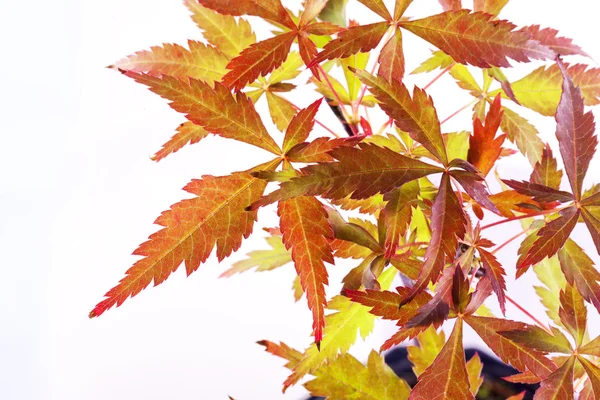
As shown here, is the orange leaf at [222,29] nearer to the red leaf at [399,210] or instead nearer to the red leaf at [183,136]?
the red leaf at [183,136]

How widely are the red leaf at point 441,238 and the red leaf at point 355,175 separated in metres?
0.03

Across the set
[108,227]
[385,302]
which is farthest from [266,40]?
[108,227]

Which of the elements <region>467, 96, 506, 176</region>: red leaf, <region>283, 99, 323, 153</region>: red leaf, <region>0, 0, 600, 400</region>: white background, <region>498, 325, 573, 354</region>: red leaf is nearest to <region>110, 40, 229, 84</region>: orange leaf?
<region>283, 99, 323, 153</region>: red leaf

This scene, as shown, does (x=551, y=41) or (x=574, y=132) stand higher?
(x=551, y=41)

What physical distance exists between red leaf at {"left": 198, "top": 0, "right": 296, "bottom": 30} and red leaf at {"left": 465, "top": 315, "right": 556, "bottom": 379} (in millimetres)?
288

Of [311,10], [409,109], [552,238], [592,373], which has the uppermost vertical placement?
[311,10]

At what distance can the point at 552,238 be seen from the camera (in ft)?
1.32

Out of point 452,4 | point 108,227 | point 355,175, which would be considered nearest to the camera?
point 355,175

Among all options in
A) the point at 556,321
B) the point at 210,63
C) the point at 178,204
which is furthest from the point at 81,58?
the point at 556,321

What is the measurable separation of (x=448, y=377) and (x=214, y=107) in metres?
0.28

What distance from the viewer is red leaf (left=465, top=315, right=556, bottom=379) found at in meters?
0.44

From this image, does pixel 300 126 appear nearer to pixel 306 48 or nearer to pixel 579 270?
pixel 306 48

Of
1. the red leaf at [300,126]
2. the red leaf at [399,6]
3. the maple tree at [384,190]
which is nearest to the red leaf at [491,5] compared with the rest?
the maple tree at [384,190]

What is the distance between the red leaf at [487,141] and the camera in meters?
0.44
